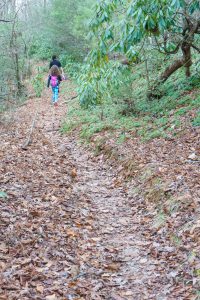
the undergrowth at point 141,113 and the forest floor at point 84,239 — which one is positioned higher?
the undergrowth at point 141,113

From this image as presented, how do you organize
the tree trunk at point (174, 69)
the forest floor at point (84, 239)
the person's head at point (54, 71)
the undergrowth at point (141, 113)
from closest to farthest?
1. the forest floor at point (84, 239)
2. the undergrowth at point (141, 113)
3. the tree trunk at point (174, 69)
4. the person's head at point (54, 71)

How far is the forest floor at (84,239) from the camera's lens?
3.84 meters

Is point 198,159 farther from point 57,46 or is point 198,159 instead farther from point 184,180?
point 57,46

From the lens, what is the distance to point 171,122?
8.88 metres

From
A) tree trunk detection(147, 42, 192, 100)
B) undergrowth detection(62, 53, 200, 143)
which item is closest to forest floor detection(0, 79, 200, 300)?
undergrowth detection(62, 53, 200, 143)

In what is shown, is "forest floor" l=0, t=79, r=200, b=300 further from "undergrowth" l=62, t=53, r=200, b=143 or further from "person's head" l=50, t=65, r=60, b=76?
"person's head" l=50, t=65, r=60, b=76

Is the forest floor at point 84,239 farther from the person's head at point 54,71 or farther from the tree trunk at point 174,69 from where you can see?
the person's head at point 54,71

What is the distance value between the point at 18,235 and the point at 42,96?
13.9m

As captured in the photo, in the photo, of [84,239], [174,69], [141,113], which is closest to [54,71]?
[174,69]

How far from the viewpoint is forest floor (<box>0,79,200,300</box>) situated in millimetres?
3842

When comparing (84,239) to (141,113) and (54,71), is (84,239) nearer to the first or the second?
(141,113)

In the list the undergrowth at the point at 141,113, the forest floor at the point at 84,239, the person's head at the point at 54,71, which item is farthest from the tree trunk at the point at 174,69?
the person's head at the point at 54,71

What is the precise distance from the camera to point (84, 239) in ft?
16.1

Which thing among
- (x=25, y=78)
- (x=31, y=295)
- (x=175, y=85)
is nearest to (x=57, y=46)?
(x=25, y=78)
